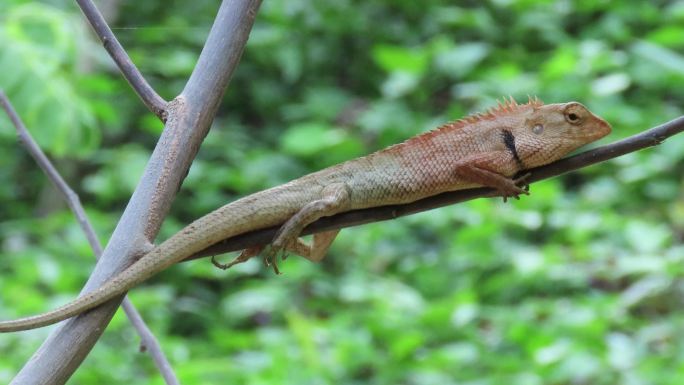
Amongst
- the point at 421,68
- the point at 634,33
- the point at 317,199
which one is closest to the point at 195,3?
the point at 421,68

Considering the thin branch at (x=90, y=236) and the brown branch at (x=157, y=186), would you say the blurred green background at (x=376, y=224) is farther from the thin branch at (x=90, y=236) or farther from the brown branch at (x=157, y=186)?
the brown branch at (x=157, y=186)

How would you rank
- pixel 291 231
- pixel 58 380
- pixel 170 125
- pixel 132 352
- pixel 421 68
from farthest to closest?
pixel 421 68
pixel 132 352
pixel 291 231
pixel 170 125
pixel 58 380

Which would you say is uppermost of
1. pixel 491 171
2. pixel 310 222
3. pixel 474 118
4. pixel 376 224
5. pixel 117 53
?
pixel 376 224

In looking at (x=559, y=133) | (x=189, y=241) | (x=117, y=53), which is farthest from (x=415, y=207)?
(x=559, y=133)

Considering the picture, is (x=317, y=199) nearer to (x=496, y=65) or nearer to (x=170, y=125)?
(x=170, y=125)

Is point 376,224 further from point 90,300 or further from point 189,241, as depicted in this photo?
point 90,300

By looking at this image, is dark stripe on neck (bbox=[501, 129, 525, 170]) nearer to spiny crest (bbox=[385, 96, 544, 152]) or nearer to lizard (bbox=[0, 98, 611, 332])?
lizard (bbox=[0, 98, 611, 332])

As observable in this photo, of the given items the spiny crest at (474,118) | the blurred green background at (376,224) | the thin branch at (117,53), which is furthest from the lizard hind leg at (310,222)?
the blurred green background at (376,224)
